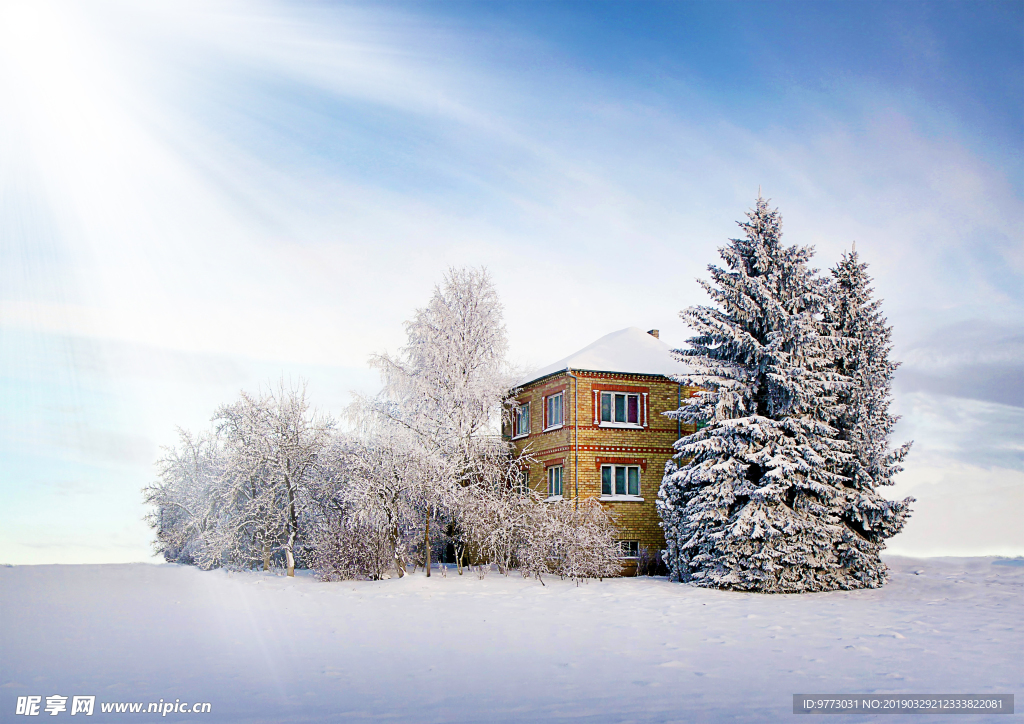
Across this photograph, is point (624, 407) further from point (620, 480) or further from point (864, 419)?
point (864, 419)

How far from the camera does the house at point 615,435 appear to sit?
97.3ft

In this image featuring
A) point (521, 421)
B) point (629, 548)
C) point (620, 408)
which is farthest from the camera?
point (521, 421)

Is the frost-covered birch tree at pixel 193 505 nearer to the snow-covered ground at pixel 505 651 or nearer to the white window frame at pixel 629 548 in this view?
the snow-covered ground at pixel 505 651

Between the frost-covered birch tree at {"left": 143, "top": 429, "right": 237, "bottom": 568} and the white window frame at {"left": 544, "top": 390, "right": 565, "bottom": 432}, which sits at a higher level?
the white window frame at {"left": 544, "top": 390, "right": 565, "bottom": 432}

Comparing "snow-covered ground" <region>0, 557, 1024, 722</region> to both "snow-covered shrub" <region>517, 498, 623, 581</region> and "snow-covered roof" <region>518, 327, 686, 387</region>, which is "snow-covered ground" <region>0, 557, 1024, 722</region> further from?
"snow-covered roof" <region>518, 327, 686, 387</region>

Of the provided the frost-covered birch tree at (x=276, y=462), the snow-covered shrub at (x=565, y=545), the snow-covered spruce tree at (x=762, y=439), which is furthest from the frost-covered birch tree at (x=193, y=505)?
the snow-covered spruce tree at (x=762, y=439)

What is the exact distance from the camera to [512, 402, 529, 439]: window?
111 feet

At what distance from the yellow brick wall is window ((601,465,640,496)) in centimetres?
27

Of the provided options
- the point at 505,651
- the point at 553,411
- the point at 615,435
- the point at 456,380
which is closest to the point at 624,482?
the point at 615,435

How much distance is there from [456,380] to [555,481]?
597 centimetres


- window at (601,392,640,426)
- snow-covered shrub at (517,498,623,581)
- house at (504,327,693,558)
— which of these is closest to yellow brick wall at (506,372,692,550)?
house at (504,327,693,558)

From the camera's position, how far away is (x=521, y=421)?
34.2 m

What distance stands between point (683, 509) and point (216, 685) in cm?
1755

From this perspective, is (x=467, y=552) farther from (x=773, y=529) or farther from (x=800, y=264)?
(x=800, y=264)
